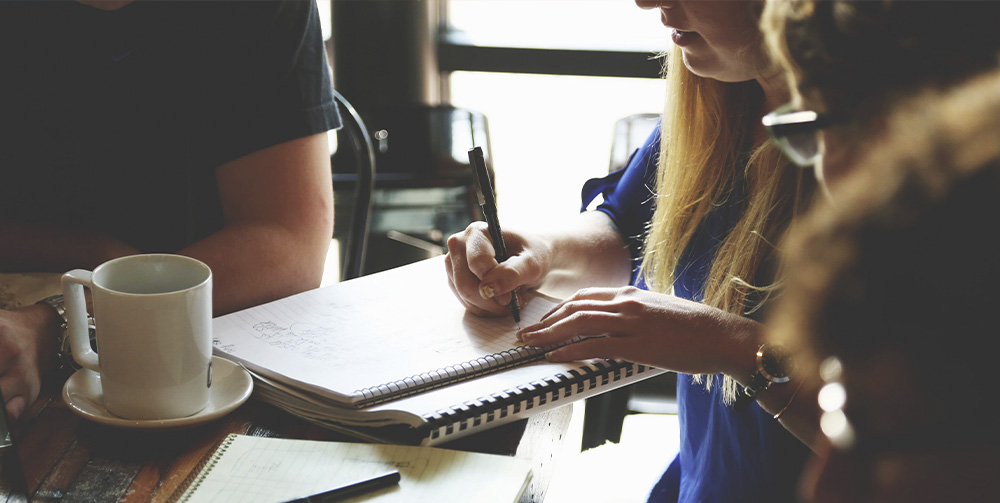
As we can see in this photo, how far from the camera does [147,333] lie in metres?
0.64

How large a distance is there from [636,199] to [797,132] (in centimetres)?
75

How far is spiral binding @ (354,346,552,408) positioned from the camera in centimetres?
69

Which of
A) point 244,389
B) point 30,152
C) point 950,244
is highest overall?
point 950,244

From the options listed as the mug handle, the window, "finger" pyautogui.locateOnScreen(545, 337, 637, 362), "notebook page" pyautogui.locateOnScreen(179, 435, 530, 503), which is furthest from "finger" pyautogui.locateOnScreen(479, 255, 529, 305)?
the window

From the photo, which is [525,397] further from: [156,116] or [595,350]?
[156,116]

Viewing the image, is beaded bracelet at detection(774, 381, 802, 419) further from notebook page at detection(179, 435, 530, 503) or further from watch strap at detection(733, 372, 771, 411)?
notebook page at detection(179, 435, 530, 503)

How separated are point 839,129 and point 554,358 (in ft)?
1.39

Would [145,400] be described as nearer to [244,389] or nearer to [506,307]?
[244,389]

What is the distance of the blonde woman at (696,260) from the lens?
800 millimetres

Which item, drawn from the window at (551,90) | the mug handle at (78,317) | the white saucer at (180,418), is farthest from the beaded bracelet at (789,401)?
the window at (551,90)

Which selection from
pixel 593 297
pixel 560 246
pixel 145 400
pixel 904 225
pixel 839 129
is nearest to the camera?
pixel 904 225

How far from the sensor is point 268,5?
1.10m

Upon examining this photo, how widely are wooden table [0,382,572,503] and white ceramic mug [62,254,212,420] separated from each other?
0.09 feet

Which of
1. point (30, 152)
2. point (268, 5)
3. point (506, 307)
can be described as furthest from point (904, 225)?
point (30, 152)
